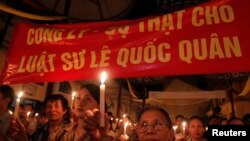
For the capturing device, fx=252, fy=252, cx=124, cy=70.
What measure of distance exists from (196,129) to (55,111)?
248 cm

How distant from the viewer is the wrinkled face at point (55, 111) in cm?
351

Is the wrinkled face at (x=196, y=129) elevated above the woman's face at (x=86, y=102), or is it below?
below

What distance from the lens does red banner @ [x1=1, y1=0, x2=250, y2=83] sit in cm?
203

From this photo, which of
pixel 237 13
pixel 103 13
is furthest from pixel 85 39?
pixel 103 13

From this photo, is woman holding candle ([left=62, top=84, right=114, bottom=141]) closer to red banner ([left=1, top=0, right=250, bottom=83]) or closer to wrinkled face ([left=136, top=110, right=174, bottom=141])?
red banner ([left=1, top=0, right=250, bottom=83])

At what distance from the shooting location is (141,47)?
2.30 meters

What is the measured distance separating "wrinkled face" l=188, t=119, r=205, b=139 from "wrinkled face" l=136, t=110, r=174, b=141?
220 centimetres

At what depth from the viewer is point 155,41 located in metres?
2.27

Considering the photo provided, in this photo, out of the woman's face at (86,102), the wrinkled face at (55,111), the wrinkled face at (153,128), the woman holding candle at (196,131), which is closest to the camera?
the wrinkled face at (153,128)

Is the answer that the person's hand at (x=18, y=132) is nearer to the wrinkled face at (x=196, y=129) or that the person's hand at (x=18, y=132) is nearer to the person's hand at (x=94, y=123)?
the person's hand at (x=94, y=123)

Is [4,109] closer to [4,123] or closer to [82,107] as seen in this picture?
[4,123]

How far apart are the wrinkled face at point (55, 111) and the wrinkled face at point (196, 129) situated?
2.28m

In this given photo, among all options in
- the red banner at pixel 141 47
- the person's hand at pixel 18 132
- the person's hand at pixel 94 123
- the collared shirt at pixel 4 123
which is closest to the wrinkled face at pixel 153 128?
the red banner at pixel 141 47

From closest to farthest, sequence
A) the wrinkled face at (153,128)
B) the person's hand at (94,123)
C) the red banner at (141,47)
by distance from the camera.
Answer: the person's hand at (94,123)
the red banner at (141,47)
the wrinkled face at (153,128)
